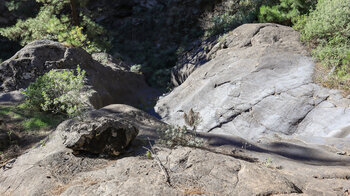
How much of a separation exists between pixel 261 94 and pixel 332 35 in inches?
144

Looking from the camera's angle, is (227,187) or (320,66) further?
(320,66)

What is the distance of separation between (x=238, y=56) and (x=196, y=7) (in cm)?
875

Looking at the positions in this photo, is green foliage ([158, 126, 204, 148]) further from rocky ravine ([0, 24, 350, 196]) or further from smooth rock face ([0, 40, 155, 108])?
smooth rock face ([0, 40, 155, 108])

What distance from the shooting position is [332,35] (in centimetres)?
825

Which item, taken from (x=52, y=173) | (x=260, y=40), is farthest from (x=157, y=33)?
(x=52, y=173)

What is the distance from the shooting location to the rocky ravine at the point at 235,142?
2711 mm

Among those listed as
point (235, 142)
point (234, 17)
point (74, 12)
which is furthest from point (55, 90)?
point (234, 17)

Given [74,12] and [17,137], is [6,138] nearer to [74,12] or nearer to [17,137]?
[17,137]

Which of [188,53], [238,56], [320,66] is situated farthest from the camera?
[188,53]


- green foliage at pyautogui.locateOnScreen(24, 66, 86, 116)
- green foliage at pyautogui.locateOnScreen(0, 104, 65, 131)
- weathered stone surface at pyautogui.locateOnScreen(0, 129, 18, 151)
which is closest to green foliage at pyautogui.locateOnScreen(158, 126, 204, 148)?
green foliage at pyautogui.locateOnScreen(24, 66, 86, 116)

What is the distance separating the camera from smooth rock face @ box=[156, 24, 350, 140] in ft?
19.7

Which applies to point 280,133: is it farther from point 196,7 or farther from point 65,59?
point 196,7

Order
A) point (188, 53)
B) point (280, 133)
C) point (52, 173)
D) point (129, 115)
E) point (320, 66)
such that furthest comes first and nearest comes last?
point (188, 53) → point (320, 66) → point (280, 133) → point (129, 115) → point (52, 173)

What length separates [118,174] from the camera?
2961 millimetres
